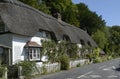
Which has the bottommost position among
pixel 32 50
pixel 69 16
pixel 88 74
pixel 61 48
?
pixel 88 74

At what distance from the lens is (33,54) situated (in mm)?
36219

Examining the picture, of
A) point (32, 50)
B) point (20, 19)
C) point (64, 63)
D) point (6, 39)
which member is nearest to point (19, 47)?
point (6, 39)

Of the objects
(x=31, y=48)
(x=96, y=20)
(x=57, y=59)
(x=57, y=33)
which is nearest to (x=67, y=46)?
(x=57, y=33)

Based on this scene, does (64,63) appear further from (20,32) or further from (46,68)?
(20,32)

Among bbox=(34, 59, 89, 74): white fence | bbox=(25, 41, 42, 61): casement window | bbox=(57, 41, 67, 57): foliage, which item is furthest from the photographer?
bbox=(57, 41, 67, 57): foliage

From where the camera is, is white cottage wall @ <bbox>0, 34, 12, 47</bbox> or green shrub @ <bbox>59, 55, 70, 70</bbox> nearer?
white cottage wall @ <bbox>0, 34, 12, 47</bbox>

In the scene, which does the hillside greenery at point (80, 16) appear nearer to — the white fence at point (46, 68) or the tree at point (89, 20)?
the tree at point (89, 20)

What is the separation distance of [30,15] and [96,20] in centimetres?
5370

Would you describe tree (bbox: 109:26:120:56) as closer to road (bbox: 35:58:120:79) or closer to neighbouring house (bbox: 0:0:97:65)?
neighbouring house (bbox: 0:0:97:65)


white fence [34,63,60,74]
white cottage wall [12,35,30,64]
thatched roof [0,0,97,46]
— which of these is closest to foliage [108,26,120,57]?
thatched roof [0,0,97,46]

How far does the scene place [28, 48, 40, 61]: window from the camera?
117 feet

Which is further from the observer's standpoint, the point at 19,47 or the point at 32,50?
the point at 32,50

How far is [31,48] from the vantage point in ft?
118

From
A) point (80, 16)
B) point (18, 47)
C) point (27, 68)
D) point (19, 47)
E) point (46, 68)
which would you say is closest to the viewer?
point (27, 68)
